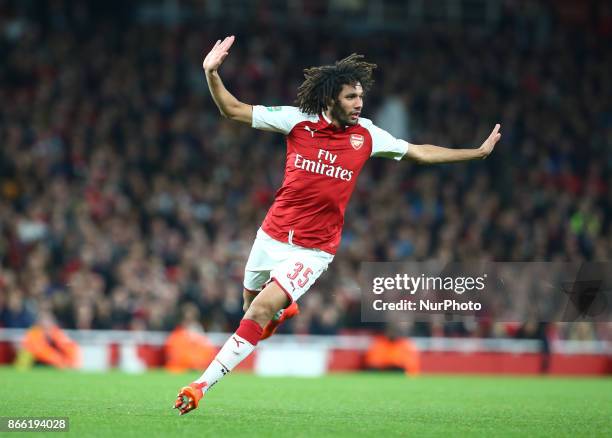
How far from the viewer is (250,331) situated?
758 cm

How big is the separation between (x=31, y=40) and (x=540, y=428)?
704 inches

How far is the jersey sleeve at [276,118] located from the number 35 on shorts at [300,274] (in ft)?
3.39

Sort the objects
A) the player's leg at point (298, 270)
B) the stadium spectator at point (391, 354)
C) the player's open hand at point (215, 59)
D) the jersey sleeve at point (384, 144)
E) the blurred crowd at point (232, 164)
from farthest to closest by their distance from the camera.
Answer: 1. the blurred crowd at point (232, 164)
2. the stadium spectator at point (391, 354)
3. the jersey sleeve at point (384, 144)
4. the player's leg at point (298, 270)
5. the player's open hand at point (215, 59)

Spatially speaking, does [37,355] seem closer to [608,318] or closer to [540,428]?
[608,318]

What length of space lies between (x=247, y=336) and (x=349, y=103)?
1901 millimetres

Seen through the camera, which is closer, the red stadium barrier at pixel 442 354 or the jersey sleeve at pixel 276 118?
the jersey sleeve at pixel 276 118

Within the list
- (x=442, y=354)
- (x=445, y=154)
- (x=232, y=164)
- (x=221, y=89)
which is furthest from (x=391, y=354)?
(x=221, y=89)

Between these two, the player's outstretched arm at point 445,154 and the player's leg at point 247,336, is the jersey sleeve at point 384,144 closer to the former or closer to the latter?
the player's outstretched arm at point 445,154

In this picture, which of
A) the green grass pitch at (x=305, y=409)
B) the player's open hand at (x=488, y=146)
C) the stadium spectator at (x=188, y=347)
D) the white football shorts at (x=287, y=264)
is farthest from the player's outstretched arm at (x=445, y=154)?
the stadium spectator at (x=188, y=347)

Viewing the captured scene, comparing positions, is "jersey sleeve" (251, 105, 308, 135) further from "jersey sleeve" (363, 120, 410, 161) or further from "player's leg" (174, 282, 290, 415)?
"player's leg" (174, 282, 290, 415)

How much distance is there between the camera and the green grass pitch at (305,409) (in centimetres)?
678

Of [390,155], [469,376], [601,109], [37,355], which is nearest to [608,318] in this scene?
[469,376]

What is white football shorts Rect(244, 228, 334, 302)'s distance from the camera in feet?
25.4

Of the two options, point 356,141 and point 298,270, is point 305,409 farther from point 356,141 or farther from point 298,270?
point 356,141
